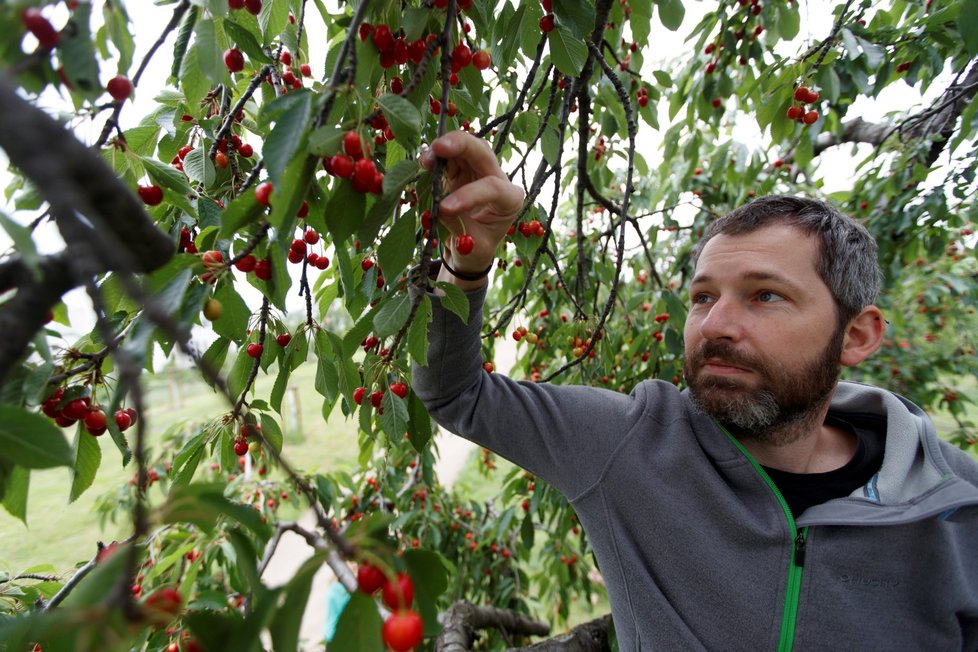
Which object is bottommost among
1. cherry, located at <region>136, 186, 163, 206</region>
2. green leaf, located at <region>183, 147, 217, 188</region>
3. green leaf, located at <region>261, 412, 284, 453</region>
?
green leaf, located at <region>261, 412, 284, 453</region>

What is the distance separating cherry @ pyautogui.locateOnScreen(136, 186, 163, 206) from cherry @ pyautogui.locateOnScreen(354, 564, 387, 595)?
829 mm

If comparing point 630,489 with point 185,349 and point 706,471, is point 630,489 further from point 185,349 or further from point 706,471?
point 185,349

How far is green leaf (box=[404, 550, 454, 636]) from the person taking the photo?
1.87 feet

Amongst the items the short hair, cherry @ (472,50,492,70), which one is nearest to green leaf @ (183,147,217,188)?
cherry @ (472,50,492,70)

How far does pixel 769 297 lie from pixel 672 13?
1020 mm

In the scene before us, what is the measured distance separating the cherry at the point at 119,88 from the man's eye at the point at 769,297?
139 centimetres

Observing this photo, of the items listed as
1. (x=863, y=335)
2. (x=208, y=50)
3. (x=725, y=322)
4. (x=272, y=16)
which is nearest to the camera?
(x=208, y=50)

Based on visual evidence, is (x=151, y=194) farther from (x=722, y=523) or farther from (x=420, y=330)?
(x=722, y=523)

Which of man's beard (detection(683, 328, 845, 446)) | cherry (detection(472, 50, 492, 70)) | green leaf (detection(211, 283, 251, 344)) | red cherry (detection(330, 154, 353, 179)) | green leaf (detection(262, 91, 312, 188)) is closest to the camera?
green leaf (detection(262, 91, 312, 188))

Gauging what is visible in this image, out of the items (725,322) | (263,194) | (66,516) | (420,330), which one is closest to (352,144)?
(263,194)

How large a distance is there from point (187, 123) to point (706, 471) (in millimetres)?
1456

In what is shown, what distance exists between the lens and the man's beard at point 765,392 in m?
1.36

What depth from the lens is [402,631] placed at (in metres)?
0.47

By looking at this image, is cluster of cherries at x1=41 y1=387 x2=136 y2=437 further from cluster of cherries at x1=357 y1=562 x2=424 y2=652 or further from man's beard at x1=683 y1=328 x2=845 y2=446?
man's beard at x1=683 y1=328 x2=845 y2=446
